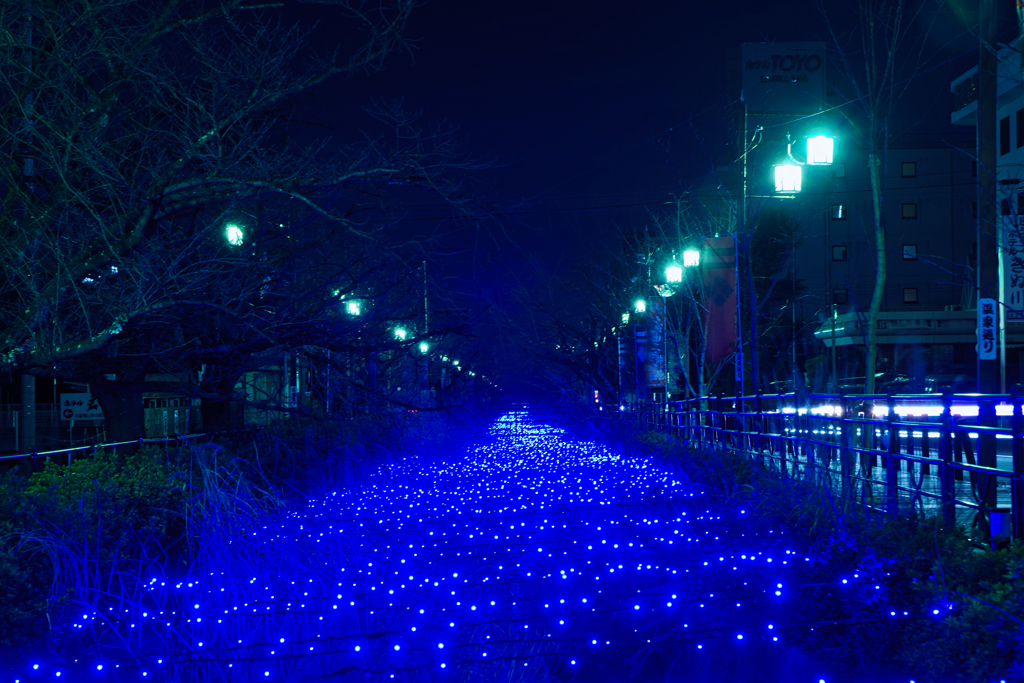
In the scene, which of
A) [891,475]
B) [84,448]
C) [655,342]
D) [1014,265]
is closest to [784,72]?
[655,342]

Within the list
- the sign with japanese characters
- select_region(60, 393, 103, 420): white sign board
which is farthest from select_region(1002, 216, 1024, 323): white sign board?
select_region(60, 393, 103, 420): white sign board

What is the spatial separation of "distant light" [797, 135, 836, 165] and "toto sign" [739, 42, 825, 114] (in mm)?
20430

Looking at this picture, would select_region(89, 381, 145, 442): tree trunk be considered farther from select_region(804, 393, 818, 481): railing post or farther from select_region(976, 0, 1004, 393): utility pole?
select_region(976, 0, 1004, 393): utility pole

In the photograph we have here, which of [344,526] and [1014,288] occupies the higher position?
[1014,288]

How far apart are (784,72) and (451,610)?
36629mm

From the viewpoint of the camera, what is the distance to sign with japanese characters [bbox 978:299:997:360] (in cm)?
1027

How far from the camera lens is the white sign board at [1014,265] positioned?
10.4m

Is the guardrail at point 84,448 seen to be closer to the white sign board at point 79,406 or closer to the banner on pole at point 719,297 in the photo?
the banner on pole at point 719,297

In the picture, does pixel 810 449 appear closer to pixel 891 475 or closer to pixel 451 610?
pixel 891 475

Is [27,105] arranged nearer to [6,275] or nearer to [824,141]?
[6,275]

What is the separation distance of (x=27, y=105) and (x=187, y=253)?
192cm

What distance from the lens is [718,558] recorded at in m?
6.82

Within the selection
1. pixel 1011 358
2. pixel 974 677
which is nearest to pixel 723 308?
pixel 974 677

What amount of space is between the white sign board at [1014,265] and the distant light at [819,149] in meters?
3.61
